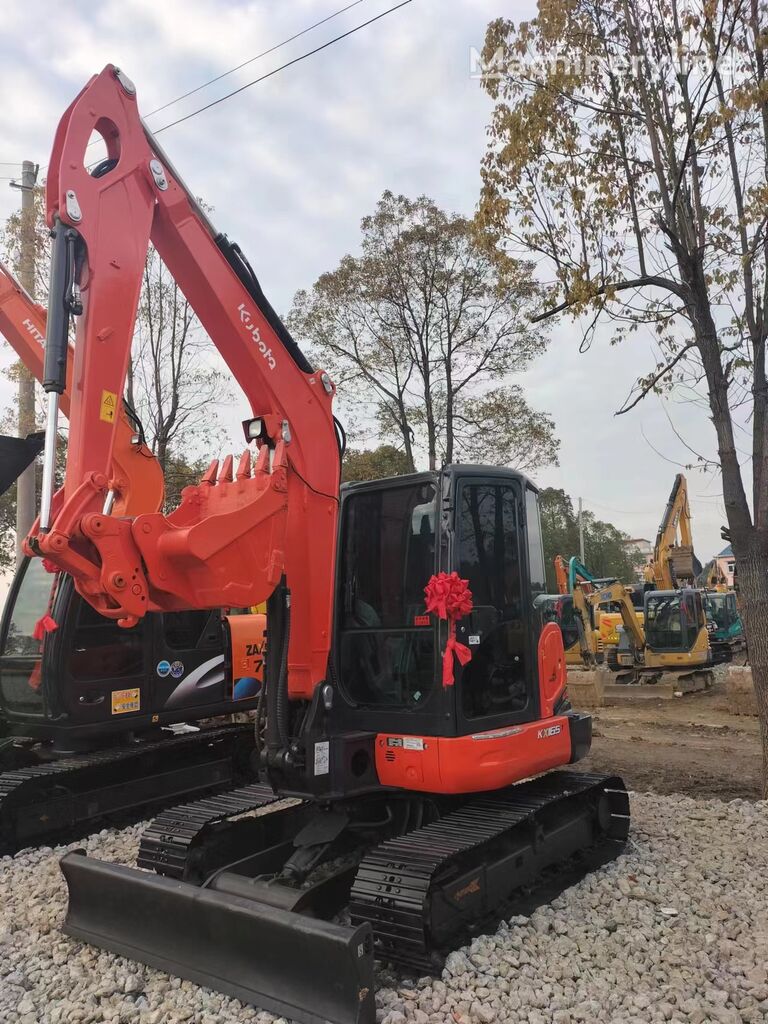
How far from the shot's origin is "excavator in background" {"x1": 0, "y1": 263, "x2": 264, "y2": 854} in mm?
6238

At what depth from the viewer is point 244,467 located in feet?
14.3

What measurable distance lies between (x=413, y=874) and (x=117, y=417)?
2.65 metres

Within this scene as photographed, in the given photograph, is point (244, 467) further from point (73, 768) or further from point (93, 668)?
point (73, 768)

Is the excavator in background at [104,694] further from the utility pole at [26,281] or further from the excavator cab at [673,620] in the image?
the excavator cab at [673,620]

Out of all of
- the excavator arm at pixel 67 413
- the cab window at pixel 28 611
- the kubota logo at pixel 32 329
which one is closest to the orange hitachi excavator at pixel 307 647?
the excavator arm at pixel 67 413

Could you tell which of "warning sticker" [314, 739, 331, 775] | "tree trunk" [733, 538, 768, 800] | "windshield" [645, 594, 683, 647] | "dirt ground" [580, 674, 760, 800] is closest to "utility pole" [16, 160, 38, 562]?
"dirt ground" [580, 674, 760, 800]

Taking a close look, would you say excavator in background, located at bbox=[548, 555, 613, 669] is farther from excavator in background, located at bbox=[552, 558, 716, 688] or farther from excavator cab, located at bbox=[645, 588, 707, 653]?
excavator cab, located at bbox=[645, 588, 707, 653]

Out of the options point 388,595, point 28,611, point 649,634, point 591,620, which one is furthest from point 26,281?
point 649,634

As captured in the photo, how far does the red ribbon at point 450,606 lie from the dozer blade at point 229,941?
4.65 feet

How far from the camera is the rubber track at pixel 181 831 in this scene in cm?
458

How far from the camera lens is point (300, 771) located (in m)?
4.34

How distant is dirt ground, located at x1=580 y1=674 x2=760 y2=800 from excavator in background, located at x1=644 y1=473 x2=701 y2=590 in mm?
3362

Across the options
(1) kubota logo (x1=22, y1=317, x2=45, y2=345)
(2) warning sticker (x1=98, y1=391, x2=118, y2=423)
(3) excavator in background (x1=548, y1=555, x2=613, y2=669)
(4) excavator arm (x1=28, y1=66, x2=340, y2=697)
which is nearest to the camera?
(4) excavator arm (x1=28, y1=66, x2=340, y2=697)

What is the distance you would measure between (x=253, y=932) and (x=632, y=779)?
5.30 meters
